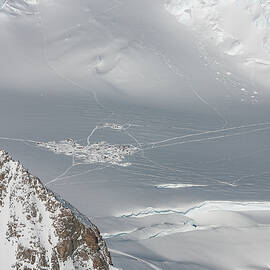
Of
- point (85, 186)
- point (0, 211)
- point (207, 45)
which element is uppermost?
point (207, 45)

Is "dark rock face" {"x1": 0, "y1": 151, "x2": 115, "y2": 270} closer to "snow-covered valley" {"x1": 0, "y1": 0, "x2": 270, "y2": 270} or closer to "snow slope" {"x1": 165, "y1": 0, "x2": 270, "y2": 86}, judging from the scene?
"snow-covered valley" {"x1": 0, "y1": 0, "x2": 270, "y2": 270}

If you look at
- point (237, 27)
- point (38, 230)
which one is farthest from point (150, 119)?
point (38, 230)

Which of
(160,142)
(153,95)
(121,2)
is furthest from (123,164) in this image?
(121,2)

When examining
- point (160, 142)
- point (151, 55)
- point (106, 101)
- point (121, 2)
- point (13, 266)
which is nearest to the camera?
point (13, 266)

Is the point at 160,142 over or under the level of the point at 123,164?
over

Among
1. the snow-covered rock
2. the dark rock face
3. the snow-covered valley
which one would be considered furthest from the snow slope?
the dark rock face

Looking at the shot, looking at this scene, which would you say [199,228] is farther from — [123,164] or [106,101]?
[106,101]

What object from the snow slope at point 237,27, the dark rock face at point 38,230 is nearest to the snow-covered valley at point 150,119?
the snow slope at point 237,27
